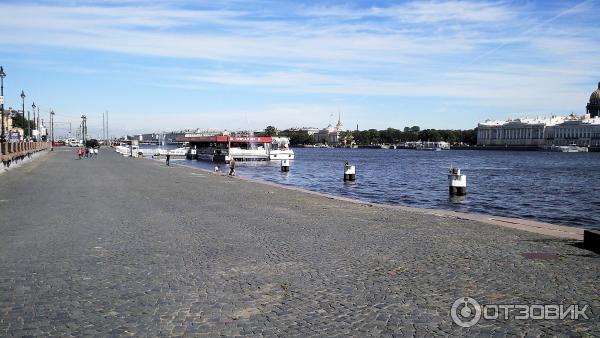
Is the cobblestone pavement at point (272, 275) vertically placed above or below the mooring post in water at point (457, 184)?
above

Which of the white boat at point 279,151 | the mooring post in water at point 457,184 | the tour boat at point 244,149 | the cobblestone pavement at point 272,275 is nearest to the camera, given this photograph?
the cobblestone pavement at point 272,275

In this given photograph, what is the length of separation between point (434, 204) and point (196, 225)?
1666 centimetres

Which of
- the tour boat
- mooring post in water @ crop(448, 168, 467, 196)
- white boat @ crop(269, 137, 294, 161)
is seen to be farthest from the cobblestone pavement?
white boat @ crop(269, 137, 294, 161)

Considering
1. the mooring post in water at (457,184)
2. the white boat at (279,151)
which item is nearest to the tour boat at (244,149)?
the white boat at (279,151)

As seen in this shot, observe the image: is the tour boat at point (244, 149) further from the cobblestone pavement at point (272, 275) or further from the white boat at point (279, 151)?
the cobblestone pavement at point (272, 275)

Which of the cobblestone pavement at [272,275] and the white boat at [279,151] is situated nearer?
the cobblestone pavement at [272,275]

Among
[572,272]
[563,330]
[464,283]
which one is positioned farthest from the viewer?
[572,272]

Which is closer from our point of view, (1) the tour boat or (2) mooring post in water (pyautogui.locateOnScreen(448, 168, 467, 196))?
(2) mooring post in water (pyautogui.locateOnScreen(448, 168, 467, 196))

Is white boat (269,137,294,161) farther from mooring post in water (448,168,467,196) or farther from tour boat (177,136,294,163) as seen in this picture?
mooring post in water (448,168,467,196)

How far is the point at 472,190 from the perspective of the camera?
36750mm

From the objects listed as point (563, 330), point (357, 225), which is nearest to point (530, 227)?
point (357, 225)

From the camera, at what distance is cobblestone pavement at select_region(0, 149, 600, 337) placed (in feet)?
20.1

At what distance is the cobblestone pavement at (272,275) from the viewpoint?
613 centimetres

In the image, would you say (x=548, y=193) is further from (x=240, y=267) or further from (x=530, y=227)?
(x=240, y=267)
